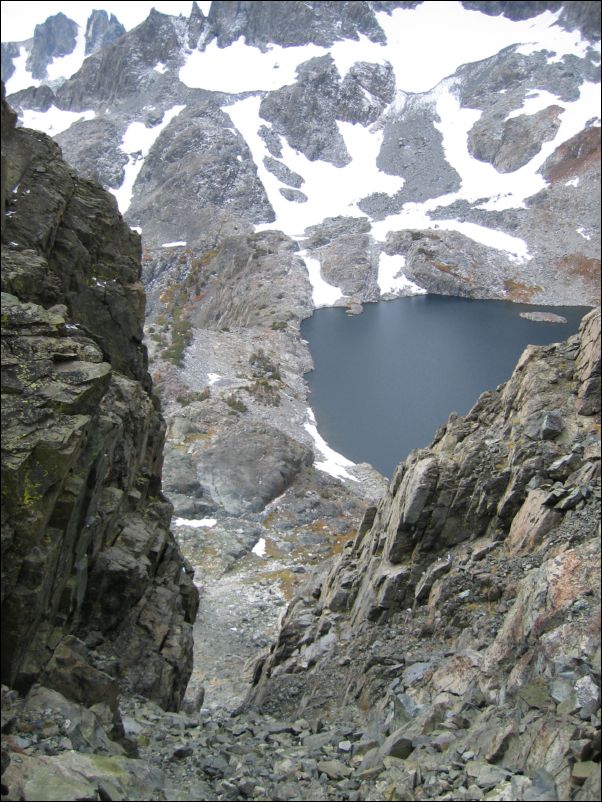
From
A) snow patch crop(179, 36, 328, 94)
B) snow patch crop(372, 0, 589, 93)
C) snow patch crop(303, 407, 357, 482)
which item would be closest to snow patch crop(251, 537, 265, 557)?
snow patch crop(303, 407, 357, 482)

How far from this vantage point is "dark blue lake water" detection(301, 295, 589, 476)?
6600 centimetres

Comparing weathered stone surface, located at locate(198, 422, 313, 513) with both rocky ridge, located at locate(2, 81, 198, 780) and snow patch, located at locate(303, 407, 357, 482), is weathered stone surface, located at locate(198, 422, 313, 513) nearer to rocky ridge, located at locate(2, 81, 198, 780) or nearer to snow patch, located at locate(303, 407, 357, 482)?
snow patch, located at locate(303, 407, 357, 482)

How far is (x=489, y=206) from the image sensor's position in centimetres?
13862

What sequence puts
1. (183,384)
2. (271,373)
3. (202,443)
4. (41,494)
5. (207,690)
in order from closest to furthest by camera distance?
(41,494), (207,690), (202,443), (183,384), (271,373)

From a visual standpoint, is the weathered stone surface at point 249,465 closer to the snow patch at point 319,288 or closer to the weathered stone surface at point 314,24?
the snow patch at point 319,288

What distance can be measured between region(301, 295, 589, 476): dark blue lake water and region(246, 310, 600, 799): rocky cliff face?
36081 millimetres

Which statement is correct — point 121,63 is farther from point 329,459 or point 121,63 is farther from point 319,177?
point 329,459

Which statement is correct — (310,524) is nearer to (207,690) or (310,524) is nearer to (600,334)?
(207,690)

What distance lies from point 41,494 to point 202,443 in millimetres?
39599

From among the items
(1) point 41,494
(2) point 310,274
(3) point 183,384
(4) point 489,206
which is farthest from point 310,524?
(4) point 489,206

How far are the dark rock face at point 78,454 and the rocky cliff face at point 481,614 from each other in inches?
198

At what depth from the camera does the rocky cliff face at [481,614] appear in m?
11.1

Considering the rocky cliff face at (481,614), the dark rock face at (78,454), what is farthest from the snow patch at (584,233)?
the dark rock face at (78,454)

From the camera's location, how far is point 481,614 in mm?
16812
